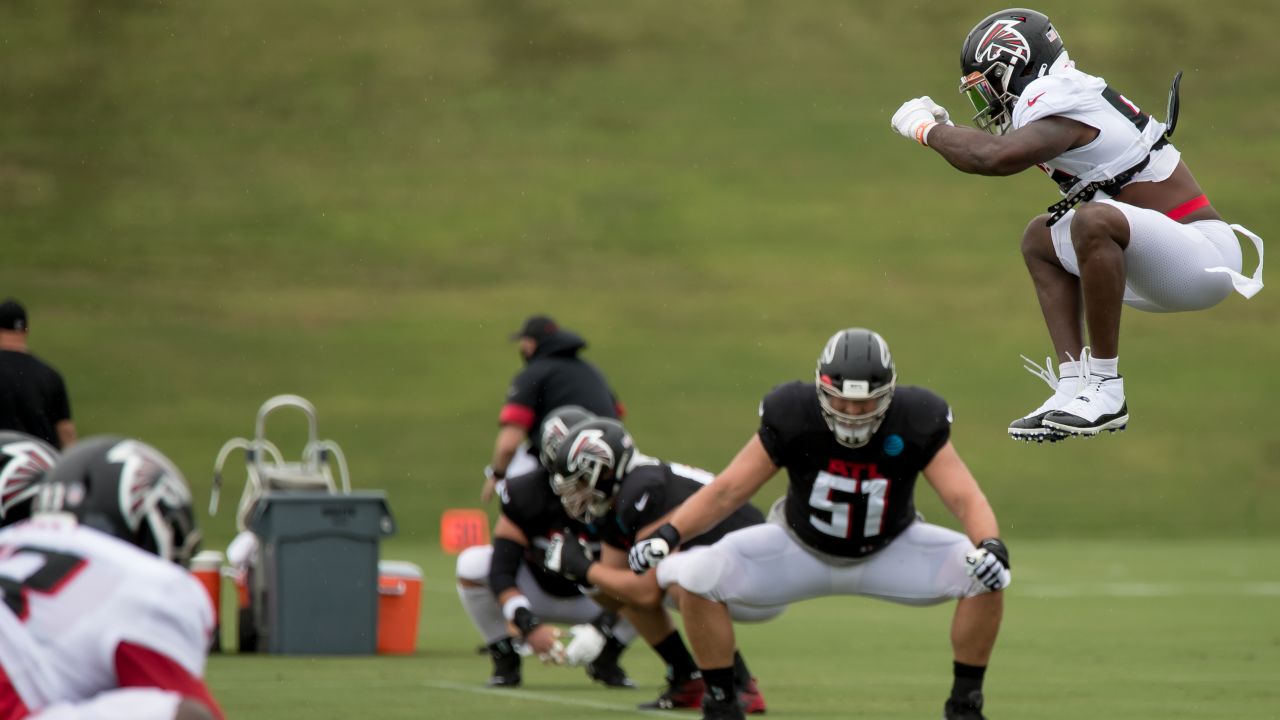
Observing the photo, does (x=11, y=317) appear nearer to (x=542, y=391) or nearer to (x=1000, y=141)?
(x=542, y=391)

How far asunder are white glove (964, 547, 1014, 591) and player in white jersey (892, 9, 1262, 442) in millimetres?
467

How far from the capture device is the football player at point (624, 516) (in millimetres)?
7926

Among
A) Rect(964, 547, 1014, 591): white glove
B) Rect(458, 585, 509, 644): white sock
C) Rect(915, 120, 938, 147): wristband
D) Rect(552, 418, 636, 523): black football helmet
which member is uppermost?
Rect(915, 120, 938, 147): wristband

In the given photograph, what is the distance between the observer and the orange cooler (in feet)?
34.7

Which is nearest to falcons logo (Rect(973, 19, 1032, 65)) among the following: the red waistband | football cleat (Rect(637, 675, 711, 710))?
the red waistband

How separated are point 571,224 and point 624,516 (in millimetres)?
19020

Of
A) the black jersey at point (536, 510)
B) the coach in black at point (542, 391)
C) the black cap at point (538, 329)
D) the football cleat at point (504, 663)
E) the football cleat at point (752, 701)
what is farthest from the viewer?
the black cap at point (538, 329)

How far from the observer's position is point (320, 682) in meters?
8.93

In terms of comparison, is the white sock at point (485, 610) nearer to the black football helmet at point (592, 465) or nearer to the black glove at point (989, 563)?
the black football helmet at point (592, 465)

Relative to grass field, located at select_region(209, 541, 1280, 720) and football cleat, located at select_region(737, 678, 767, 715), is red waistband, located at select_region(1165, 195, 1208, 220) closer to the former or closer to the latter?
grass field, located at select_region(209, 541, 1280, 720)

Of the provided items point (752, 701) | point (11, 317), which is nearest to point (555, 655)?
point (752, 701)

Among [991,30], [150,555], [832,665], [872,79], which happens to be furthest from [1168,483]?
[150,555]

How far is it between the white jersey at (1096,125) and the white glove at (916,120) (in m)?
0.29

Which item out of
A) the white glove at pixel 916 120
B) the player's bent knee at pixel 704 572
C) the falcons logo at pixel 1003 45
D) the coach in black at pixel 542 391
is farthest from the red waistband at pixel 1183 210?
the coach in black at pixel 542 391
